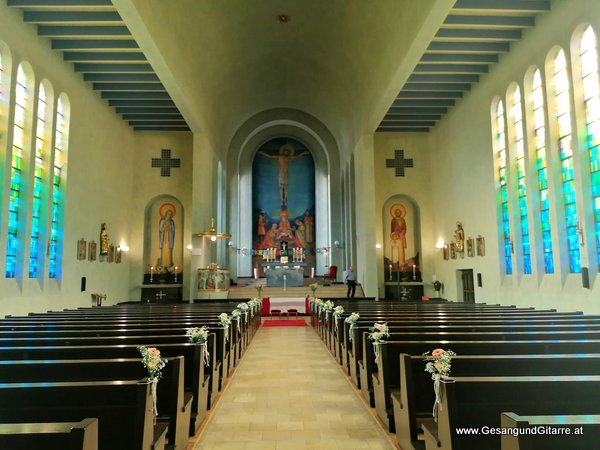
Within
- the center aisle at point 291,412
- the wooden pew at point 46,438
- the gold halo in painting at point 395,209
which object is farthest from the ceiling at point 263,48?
the wooden pew at point 46,438

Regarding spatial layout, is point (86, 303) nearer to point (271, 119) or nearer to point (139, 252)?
point (139, 252)

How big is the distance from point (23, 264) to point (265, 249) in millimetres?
16550

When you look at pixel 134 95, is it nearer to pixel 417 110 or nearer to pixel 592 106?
pixel 417 110

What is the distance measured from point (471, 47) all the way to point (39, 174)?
1183 cm

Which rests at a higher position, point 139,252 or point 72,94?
point 72,94

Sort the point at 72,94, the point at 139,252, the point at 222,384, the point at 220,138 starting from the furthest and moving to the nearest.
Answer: the point at 220,138 < the point at 139,252 < the point at 72,94 < the point at 222,384

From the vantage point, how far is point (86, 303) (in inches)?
520

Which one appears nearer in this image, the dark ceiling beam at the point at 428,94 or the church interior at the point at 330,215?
the church interior at the point at 330,215

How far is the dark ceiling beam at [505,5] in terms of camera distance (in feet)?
32.2

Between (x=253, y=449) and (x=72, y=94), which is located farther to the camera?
(x=72, y=94)

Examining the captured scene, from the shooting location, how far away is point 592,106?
9.09m

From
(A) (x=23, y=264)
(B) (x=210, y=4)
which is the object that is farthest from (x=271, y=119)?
(A) (x=23, y=264)

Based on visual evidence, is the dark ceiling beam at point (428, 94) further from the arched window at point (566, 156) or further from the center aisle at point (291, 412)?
the center aisle at point (291, 412)

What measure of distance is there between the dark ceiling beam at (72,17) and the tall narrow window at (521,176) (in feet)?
34.0
